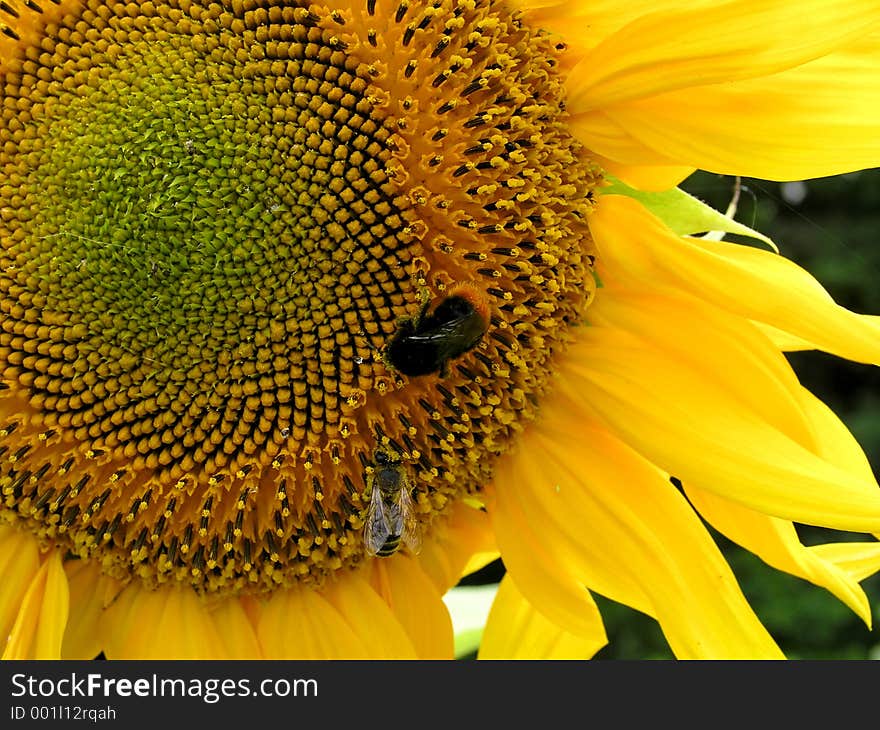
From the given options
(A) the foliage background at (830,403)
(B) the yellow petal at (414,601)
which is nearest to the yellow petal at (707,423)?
(B) the yellow petal at (414,601)

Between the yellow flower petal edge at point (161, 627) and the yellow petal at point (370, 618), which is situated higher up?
the yellow petal at point (370, 618)

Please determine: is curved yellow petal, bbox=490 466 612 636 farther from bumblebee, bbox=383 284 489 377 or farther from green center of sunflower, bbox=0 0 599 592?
bumblebee, bbox=383 284 489 377

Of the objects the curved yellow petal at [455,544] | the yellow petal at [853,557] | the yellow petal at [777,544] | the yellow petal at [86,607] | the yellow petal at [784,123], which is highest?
the yellow petal at [784,123]

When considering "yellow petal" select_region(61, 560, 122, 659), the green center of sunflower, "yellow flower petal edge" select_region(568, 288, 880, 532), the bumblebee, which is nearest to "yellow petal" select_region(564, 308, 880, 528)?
"yellow flower petal edge" select_region(568, 288, 880, 532)

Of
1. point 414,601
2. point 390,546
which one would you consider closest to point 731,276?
point 390,546

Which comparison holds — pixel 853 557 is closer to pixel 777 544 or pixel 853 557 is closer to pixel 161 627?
pixel 777 544

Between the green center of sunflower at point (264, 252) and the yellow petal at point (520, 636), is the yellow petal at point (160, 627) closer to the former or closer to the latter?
the green center of sunflower at point (264, 252)
